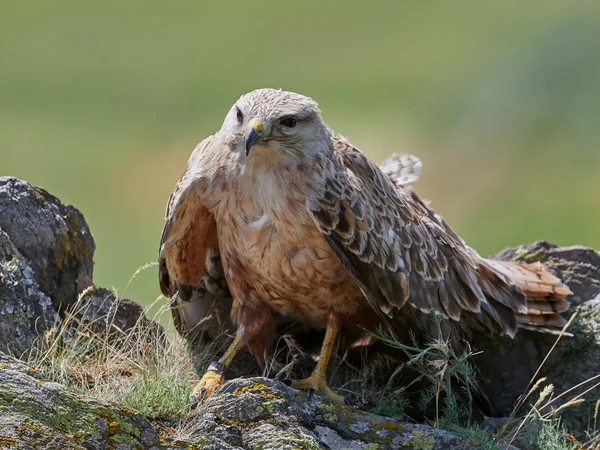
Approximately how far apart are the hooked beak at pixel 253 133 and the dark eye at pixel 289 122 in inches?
8.2

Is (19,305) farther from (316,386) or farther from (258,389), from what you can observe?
(316,386)

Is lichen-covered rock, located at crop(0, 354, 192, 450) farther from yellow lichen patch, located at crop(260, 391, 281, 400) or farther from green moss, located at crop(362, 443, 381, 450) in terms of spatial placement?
green moss, located at crop(362, 443, 381, 450)

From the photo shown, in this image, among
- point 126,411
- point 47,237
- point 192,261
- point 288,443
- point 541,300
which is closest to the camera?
point 126,411

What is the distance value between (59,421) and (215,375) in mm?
1973

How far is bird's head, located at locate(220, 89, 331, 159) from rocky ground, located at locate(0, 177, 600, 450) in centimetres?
133

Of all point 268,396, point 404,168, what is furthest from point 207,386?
point 404,168

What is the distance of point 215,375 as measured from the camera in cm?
727

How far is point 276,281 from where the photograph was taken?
7293 millimetres

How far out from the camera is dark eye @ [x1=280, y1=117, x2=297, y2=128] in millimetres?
6863

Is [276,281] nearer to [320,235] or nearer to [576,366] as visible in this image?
[320,235]

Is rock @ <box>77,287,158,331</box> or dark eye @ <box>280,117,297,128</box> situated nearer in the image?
dark eye @ <box>280,117,297,128</box>

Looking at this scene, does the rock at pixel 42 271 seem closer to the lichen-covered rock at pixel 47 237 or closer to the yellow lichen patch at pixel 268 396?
the lichen-covered rock at pixel 47 237

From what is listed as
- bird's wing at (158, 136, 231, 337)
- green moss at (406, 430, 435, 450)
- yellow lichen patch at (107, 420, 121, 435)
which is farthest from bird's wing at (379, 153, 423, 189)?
yellow lichen patch at (107, 420, 121, 435)

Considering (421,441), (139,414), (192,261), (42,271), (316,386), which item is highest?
(42,271)
